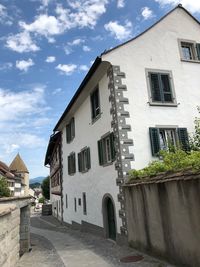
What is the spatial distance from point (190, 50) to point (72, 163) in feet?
38.2

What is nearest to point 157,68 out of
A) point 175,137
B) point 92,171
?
point 175,137

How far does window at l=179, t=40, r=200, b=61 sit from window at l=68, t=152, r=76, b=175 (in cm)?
1042

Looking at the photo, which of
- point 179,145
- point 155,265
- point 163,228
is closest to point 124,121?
point 179,145

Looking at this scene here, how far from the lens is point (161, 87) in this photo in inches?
537

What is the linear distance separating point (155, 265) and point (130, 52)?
9.60 metres

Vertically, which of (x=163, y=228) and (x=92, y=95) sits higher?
(x=92, y=95)

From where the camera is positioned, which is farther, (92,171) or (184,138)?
(92,171)

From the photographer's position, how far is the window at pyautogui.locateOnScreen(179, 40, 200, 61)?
49.0 ft

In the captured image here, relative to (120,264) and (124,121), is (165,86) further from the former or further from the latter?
(120,264)

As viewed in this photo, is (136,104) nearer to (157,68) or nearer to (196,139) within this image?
(157,68)

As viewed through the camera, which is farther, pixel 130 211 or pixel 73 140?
pixel 73 140

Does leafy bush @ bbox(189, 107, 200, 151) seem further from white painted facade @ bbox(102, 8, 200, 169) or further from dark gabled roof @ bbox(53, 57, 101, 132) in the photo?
dark gabled roof @ bbox(53, 57, 101, 132)

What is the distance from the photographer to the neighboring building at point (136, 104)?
12.6m

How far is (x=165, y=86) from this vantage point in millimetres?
13820
